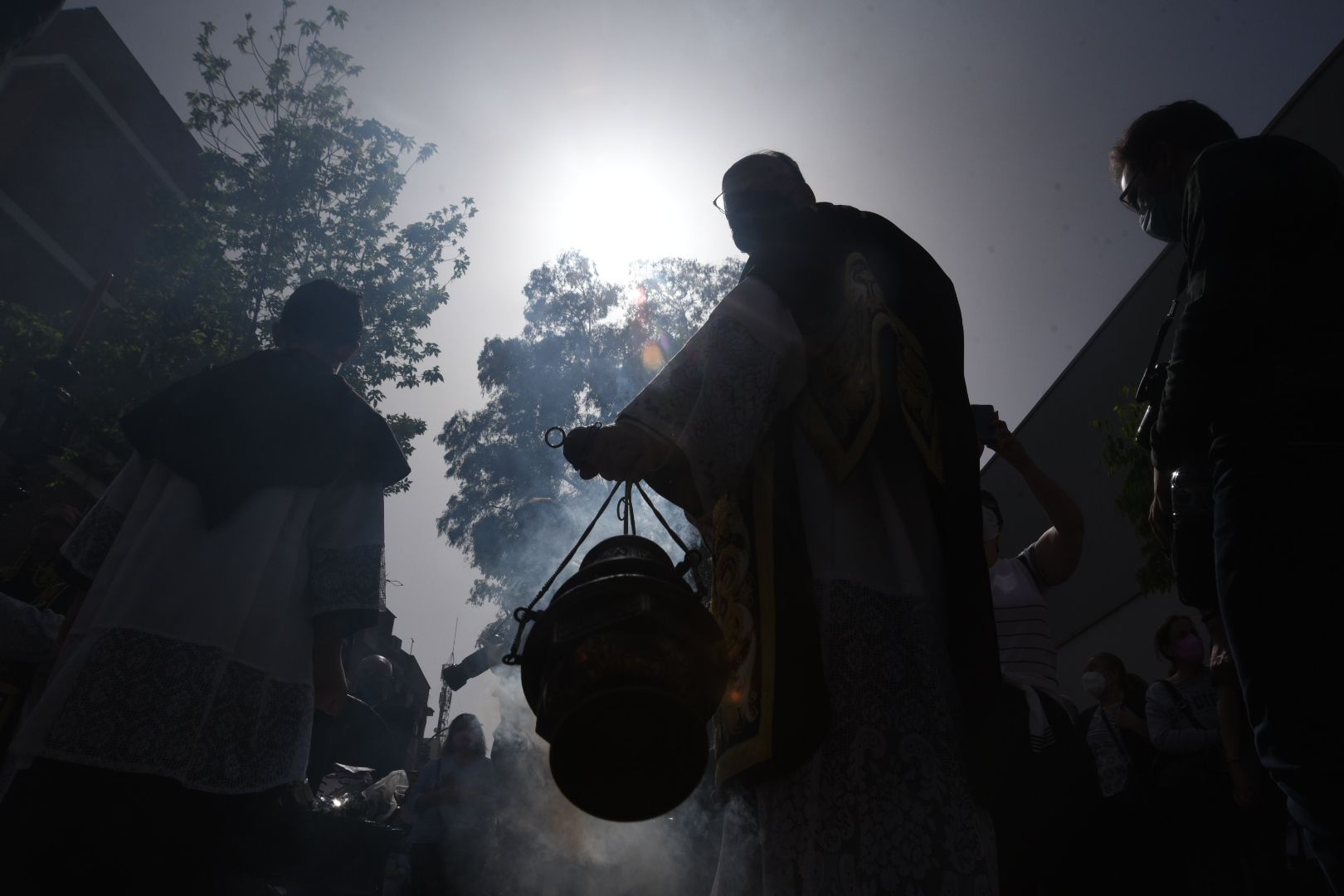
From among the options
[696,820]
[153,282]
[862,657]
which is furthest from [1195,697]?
[153,282]

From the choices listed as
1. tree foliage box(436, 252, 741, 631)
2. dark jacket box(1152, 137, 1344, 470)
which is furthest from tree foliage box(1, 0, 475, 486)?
dark jacket box(1152, 137, 1344, 470)

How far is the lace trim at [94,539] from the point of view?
234 centimetres

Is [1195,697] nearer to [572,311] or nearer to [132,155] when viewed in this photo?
[572,311]

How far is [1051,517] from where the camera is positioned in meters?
2.93

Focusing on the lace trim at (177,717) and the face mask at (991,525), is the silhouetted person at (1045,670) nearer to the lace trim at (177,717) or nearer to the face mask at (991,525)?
the face mask at (991,525)

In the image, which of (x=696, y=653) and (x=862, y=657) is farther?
(x=862, y=657)

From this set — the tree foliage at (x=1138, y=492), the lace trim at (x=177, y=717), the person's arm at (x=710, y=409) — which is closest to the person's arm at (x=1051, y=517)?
the person's arm at (x=710, y=409)

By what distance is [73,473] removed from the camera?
15.2 metres

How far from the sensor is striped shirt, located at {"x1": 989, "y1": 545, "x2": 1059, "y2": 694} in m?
3.03

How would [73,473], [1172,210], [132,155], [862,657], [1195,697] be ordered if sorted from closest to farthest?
[862,657] → [1172,210] → [1195,697] → [73,473] → [132,155]

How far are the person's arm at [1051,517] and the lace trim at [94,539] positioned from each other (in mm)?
2792

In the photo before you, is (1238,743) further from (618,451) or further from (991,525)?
(618,451)

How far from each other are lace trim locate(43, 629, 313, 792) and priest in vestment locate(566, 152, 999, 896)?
119cm

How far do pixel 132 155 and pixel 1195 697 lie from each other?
26930 mm
